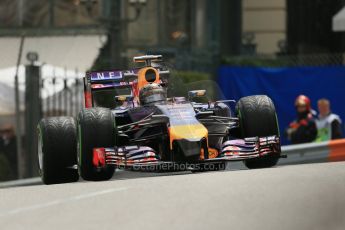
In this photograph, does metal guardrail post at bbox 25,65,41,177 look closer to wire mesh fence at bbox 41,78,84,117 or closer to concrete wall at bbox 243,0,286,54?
wire mesh fence at bbox 41,78,84,117

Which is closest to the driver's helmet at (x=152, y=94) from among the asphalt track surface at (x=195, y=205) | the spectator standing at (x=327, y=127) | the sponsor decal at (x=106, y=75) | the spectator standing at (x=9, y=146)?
the sponsor decal at (x=106, y=75)

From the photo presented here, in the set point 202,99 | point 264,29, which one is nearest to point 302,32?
point 264,29

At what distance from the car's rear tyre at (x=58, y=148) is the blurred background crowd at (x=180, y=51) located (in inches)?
234

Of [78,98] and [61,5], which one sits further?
[61,5]

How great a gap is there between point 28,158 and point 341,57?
6578 mm

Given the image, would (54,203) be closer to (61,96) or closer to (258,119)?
(258,119)

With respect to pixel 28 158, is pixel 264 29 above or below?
above

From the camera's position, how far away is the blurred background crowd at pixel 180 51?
61.8 feet

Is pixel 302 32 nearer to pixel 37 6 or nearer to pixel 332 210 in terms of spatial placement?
pixel 37 6

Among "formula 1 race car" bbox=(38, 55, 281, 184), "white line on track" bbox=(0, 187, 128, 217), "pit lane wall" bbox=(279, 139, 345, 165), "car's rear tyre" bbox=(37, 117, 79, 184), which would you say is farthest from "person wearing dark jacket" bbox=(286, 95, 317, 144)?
"white line on track" bbox=(0, 187, 128, 217)

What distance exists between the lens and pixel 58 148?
38.2ft

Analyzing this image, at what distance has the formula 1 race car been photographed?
1087 cm

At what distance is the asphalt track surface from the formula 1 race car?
8.11 ft

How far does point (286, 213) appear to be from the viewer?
267 inches
